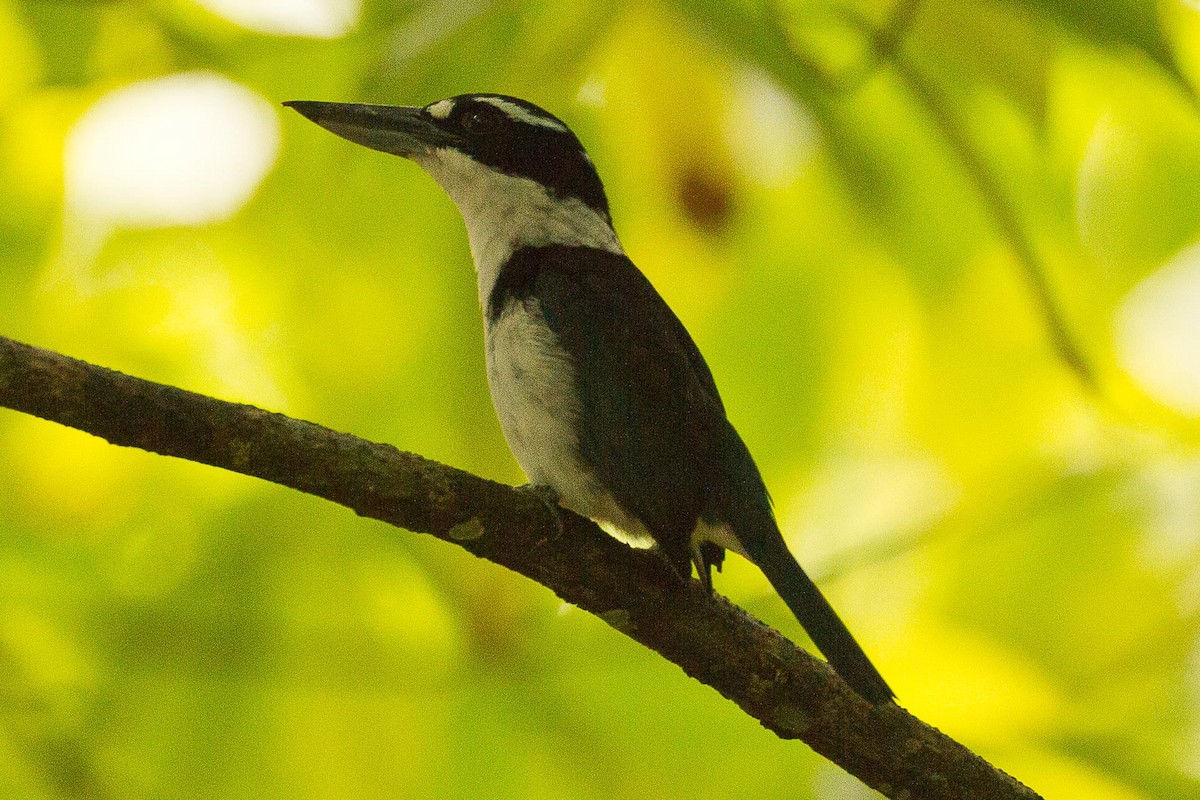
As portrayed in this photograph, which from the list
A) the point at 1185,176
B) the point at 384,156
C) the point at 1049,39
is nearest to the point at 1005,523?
the point at 1185,176

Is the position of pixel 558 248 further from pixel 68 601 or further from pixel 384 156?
pixel 68 601

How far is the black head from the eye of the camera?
340cm

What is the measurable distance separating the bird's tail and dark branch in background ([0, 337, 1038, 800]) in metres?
0.06

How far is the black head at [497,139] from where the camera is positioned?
11.2ft

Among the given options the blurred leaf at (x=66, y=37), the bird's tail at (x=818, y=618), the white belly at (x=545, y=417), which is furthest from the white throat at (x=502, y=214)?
the bird's tail at (x=818, y=618)

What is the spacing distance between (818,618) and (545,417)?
77 cm

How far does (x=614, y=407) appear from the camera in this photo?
9.96 feet

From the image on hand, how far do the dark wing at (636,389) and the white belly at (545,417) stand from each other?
3 centimetres

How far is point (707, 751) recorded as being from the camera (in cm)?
342

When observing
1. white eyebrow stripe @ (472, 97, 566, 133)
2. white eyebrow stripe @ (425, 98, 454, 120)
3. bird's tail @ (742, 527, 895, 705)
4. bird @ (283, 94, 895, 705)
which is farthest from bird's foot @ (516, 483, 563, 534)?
white eyebrow stripe @ (425, 98, 454, 120)

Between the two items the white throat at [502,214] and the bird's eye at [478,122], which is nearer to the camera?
the white throat at [502,214]

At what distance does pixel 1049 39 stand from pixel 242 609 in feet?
6.99

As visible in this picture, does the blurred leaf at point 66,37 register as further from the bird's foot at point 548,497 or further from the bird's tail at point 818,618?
the bird's tail at point 818,618

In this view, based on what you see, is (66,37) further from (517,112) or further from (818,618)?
(818,618)
